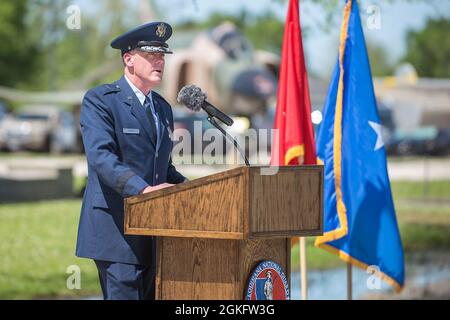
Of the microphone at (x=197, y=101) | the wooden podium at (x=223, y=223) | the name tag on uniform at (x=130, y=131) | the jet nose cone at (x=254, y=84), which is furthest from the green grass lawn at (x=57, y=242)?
the jet nose cone at (x=254, y=84)

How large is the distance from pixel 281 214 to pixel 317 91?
59443 millimetres

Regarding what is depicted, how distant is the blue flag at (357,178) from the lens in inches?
291

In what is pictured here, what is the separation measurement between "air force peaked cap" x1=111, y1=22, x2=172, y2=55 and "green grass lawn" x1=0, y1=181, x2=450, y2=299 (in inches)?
208

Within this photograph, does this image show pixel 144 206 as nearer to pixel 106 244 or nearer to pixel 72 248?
pixel 106 244

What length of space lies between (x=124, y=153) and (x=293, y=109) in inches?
87.7

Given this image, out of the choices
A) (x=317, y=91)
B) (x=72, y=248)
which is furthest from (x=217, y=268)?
(x=317, y=91)

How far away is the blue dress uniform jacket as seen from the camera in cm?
496

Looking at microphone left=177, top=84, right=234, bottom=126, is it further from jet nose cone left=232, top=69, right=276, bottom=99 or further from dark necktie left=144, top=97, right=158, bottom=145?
jet nose cone left=232, top=69, right=276, bottom=99

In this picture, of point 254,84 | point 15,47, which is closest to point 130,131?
point 254,84

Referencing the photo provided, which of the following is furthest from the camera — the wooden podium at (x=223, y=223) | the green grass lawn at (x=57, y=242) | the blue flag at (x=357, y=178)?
the green grass lawn at (x=57, y=242)

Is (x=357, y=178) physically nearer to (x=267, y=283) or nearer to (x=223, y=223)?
(x=267, y=283)

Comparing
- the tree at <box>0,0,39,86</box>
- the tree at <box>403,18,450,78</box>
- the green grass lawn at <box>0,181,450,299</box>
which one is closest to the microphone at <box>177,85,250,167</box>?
the green grass lawn at <box>0,181,450,299</box>

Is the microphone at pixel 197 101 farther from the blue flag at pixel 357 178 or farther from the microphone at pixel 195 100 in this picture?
the blue flag at pixel 357 178
